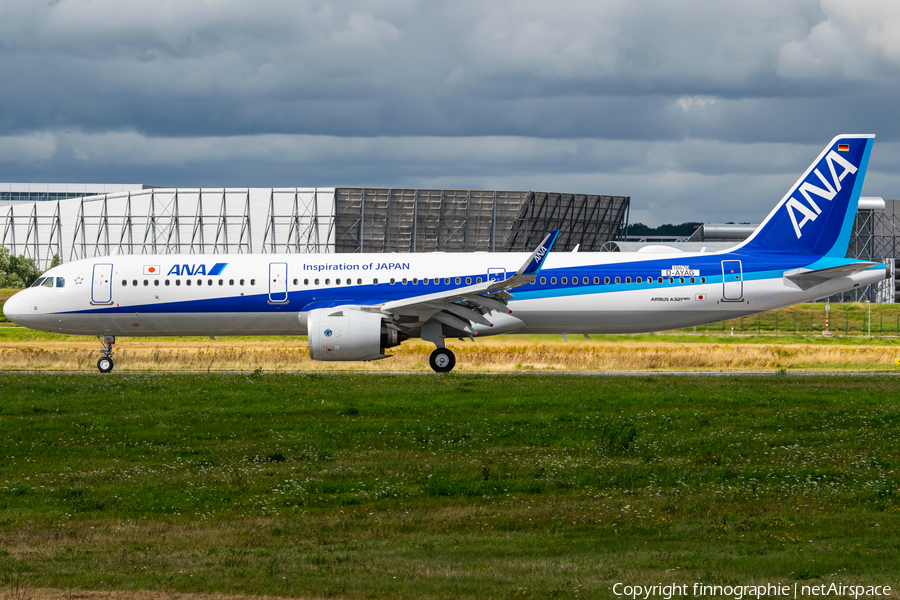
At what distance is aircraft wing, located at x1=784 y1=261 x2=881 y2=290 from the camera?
31156 millimetres

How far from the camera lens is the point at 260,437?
691 inches

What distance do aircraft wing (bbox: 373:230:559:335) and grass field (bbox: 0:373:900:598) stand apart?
18.9 ft

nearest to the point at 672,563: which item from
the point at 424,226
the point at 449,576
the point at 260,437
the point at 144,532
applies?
the point at 449,576

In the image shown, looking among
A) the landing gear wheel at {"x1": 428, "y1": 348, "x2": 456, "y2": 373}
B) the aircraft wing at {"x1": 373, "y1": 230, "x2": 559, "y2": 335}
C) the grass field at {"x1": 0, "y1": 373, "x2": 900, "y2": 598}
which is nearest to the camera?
the grass field at {"x1": 0, "y1": 373, "x2": 900, "y2": 598}

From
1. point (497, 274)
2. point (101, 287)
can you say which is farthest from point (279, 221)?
point (497, 274)

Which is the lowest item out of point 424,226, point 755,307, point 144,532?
point 144,532

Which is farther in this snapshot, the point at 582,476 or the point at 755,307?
the point at 755,307

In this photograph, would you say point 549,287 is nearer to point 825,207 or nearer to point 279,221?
point 825,207

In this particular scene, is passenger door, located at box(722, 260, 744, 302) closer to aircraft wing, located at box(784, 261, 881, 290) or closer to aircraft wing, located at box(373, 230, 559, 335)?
aircraft wing, located at box(784, 261, 881, 290)

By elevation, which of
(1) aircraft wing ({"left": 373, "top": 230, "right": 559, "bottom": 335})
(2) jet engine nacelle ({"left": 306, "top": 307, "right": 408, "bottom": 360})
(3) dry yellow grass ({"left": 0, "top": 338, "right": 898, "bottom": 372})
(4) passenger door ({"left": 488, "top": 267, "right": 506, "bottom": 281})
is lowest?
(3) dry yellow grass ({"left": 0, "top": 338, "right": 898, "bottom": 372})

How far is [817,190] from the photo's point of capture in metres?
32.8

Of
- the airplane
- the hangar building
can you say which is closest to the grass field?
the airplane

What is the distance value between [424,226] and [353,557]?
82040 mm

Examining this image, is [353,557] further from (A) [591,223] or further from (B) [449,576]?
(A) [591,223]
